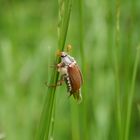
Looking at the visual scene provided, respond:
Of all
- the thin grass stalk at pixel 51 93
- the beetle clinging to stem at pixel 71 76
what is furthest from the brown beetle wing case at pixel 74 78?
the thin grass stalk at pixel 51 93

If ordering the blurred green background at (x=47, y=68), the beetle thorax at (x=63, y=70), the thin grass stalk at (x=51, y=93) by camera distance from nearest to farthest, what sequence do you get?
the thin grass stalk at (x=51, y=93)
the beetle thorax at (x=63, y=70)
the blurred green background at (x=47, y=68)

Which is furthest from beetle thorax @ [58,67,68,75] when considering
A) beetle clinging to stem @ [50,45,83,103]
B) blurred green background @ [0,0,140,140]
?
blurred green background @ [0,0,140,140]

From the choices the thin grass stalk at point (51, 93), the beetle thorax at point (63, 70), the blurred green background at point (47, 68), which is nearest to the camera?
the thin grass stalk at point (51, 93)

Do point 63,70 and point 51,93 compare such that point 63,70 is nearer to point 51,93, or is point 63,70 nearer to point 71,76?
point 71,76

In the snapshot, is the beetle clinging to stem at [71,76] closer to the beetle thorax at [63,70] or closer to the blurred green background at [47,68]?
the beetle thorax at [63,70]

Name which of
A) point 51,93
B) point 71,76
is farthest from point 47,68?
point 51,93
